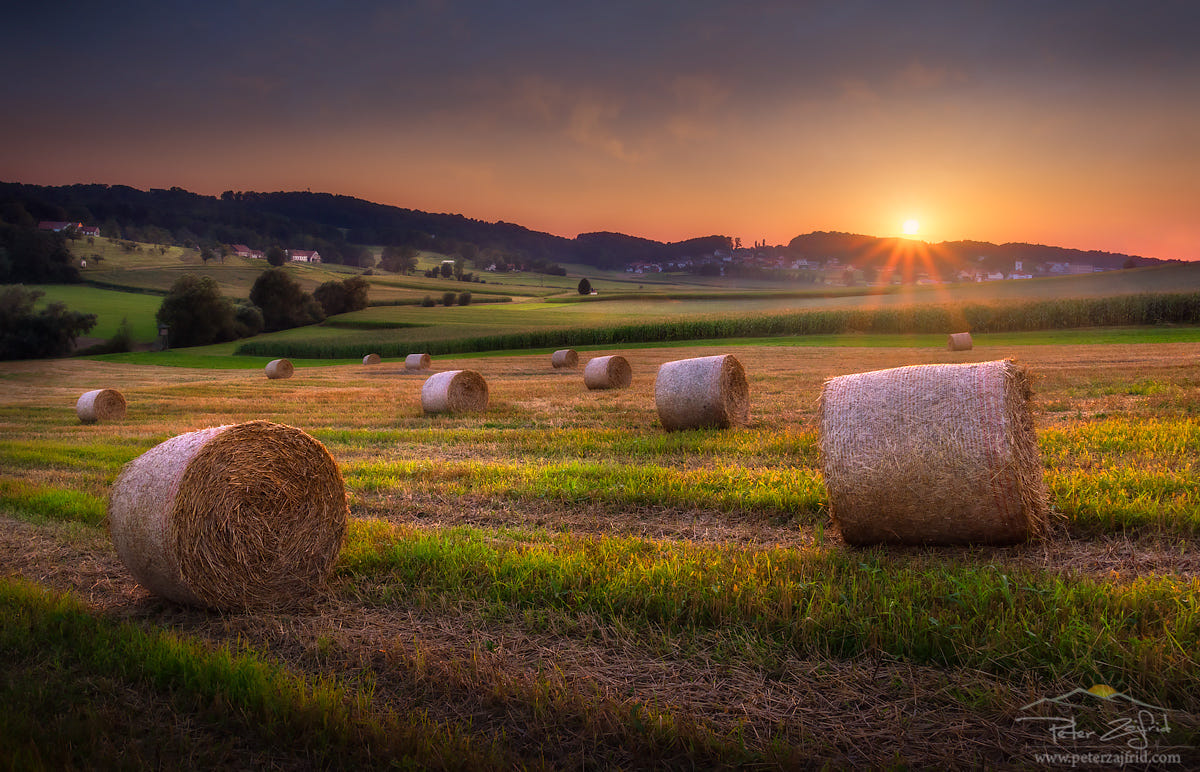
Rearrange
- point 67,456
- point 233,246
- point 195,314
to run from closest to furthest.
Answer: point 67,456, point 195,314, point 233,246

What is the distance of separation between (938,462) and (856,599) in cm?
166

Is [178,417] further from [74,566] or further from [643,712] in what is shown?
[643,712]

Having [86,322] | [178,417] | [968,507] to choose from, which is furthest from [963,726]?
[86,322]

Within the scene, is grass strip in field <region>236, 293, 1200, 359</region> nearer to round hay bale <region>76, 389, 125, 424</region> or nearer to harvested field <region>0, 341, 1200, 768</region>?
round hay bale <region>76, 389, 125, 424</region>

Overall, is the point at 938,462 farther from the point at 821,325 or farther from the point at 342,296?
the point at 342,296

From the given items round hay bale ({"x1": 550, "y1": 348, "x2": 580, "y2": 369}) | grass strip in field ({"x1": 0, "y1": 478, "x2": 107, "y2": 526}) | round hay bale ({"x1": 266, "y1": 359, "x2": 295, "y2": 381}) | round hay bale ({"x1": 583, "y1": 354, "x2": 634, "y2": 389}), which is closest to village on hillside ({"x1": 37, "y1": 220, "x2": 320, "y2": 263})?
round hay bale ({"x1": 266, "y1": 359, "x2": 295, "y2": 381})

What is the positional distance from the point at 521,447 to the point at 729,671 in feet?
26.1

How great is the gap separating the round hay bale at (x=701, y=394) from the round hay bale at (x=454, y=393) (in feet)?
20.5

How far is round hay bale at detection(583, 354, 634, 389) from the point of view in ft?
72.7

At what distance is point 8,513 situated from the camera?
8.25 m

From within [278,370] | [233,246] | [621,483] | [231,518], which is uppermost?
[233,246]

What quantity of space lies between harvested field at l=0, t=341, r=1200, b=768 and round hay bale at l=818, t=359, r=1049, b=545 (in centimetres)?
23
